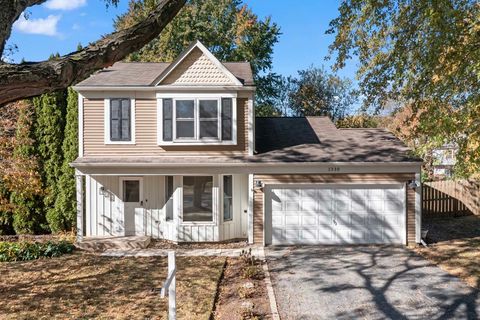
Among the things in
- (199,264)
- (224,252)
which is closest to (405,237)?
(224,252)

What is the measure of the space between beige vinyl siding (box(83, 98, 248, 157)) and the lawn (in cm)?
714

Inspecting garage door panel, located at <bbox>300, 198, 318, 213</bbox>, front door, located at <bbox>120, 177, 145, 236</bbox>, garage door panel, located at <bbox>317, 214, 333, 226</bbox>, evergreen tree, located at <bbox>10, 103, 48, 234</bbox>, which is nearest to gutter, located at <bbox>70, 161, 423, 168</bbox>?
garage door panel, located at <bbox>300, 198, 318, 213</bbox>

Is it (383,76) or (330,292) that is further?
(383,76)

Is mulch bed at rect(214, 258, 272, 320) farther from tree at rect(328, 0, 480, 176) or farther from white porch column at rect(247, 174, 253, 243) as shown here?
tree at rect(328, 0, 480, 176)

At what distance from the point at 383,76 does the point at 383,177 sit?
3605 mm

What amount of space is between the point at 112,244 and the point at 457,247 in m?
11.7

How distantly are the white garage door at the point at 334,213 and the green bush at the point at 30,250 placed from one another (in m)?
6.87

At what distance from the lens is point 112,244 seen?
13.3 meters

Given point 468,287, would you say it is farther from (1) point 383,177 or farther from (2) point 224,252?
(2) point 224,252

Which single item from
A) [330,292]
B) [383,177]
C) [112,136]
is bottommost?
[330,292]

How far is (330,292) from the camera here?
28.6ft

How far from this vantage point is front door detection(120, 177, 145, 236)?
47.6 ft

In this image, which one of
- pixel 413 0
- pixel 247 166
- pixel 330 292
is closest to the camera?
pixel 330 292

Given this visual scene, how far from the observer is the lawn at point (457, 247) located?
10203 mm
